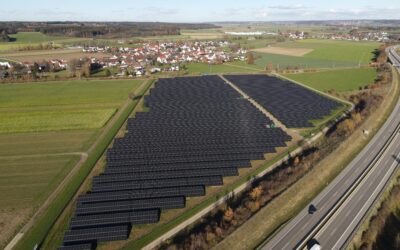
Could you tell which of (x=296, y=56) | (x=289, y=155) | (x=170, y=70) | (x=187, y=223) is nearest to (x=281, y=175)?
(x=289, y=155)

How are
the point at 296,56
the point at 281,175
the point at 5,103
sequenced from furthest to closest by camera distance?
1. the point at 296,56
2. the point at 5,103
3. the point at 281,175

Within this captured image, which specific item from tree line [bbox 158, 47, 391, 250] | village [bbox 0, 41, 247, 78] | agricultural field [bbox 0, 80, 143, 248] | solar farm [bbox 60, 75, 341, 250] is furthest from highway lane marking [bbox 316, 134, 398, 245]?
village [bbox 0, 41, 247, 78]

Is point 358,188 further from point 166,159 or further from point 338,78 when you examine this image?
point 338,78

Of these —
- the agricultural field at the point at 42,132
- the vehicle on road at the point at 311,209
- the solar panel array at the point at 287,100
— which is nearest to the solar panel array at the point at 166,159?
the solar panel array at the point at 287,100

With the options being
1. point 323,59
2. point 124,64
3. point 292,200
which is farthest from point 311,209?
point 323,59

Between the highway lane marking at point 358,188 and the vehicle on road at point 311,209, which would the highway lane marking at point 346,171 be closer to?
the vehicle on road at point 311,209

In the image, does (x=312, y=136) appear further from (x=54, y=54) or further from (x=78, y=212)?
(x=54, y=54)
